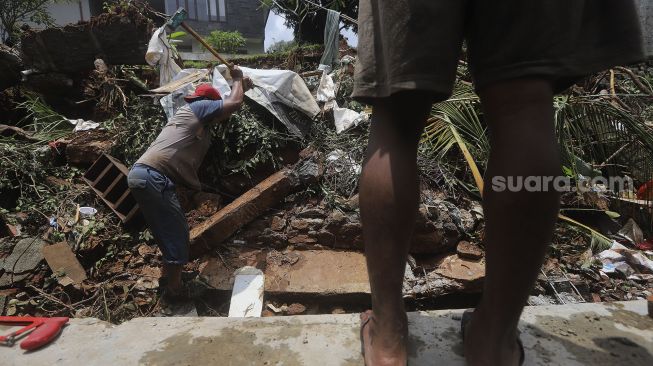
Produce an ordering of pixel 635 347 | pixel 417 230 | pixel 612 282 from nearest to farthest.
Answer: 1. pixel 635 347
2. pixel 612 282
3. pixel 417 230

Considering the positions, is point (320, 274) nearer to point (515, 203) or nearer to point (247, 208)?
point (247, 208)

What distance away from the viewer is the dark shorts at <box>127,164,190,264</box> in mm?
2725

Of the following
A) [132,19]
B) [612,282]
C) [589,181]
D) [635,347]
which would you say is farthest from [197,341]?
[132,19]

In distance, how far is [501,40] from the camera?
0.79 metres

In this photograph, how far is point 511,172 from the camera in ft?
2.58

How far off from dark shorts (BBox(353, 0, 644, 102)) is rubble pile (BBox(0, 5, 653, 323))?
187cm

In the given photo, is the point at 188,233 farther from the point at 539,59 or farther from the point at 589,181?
the point at 589,181

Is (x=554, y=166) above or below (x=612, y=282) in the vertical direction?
above

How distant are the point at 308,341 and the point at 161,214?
2.08 metres

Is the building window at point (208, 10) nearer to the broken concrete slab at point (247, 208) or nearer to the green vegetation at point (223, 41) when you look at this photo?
the green vegetation at point (223, 41)

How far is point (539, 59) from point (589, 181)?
261 centimetres

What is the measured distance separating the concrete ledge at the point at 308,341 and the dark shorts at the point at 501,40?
0.65 m

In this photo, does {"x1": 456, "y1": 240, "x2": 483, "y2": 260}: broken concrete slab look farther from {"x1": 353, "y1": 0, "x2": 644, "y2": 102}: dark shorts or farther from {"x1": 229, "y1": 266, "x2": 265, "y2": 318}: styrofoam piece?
{"x1": 353, "y1": 0, "x2": 644, "y2": 102}: dark shorts

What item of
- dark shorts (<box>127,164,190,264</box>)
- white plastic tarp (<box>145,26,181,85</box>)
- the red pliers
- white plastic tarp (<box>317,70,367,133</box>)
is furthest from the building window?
the red pliers
